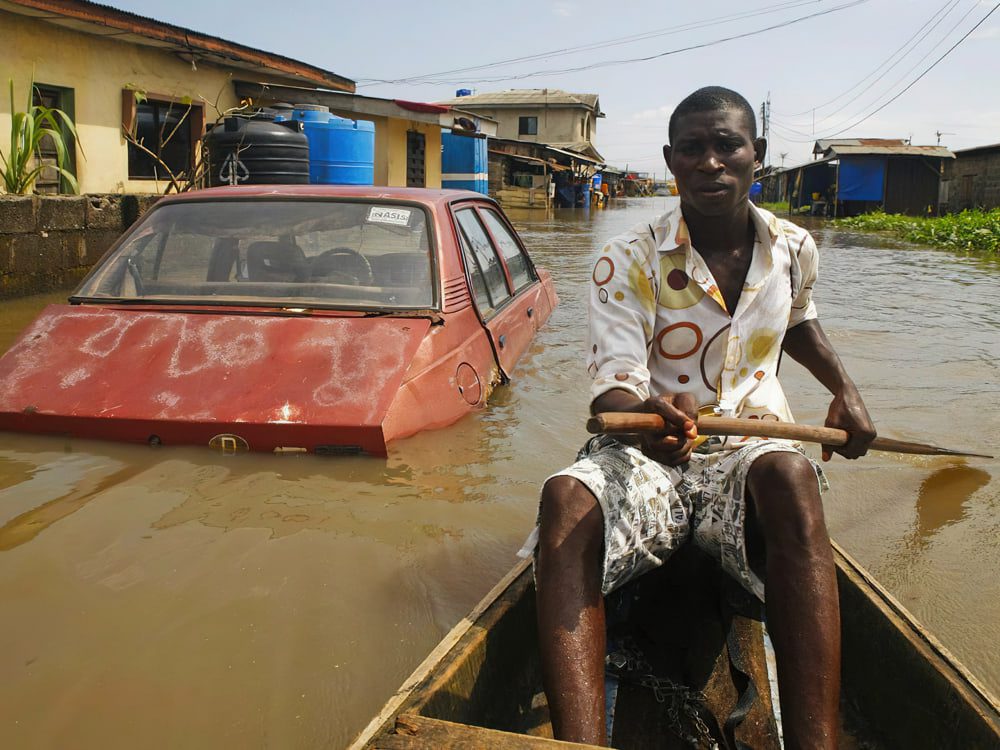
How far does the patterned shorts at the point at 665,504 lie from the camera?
6.82 feet

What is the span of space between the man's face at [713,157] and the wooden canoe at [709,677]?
100 cm

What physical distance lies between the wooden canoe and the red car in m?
1.45

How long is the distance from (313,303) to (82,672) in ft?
7.26

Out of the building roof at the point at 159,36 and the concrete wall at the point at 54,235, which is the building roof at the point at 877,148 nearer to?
the building roof at the point at 159,36

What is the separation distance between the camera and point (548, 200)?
34.9 meters

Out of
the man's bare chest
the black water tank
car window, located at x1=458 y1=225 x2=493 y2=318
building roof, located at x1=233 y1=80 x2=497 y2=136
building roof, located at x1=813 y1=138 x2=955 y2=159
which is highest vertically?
building roof, located at x1=813 y1=138 x2=955 y2=159

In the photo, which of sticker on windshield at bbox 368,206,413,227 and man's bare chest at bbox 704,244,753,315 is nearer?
man's bare chest at bbox 704,244,753,315

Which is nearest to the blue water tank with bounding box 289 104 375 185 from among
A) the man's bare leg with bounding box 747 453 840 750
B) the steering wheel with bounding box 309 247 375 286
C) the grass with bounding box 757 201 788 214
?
the steering wheel with bounding box 309 247 375 286

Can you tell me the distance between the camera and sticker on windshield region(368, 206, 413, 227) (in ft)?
15.1

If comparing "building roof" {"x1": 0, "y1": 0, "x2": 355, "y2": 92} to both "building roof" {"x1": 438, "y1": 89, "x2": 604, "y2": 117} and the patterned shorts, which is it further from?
"building roof" {"x1": 438, "y1": 89, "x2": 604, "y2": 117}

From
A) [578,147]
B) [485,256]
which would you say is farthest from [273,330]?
[578,147]

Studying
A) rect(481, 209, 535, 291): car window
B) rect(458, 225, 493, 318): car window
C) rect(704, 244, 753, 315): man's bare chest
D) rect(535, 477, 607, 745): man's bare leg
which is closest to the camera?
rect(535, 477, 607, 745): man's bare leg

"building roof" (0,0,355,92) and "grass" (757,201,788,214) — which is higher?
"building roof" (0,0,355,92)

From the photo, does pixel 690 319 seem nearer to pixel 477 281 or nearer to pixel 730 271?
pixel 730 271
